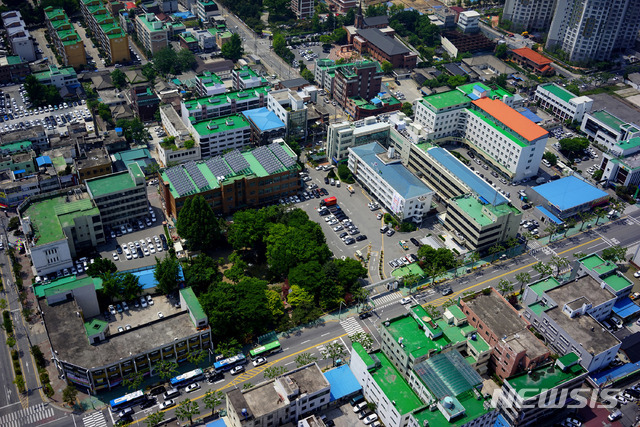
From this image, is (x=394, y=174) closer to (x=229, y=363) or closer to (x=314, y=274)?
(x=314, y=274)

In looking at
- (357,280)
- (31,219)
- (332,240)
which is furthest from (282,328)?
(31,219)

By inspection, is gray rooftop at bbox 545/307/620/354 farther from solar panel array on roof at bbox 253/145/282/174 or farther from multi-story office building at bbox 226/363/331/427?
solar panel array on roof at bbox 253/145/282/174

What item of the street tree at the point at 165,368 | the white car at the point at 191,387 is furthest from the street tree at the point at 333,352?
the street tree at the point at 165,368

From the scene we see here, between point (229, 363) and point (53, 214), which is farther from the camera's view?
point (53, 214)

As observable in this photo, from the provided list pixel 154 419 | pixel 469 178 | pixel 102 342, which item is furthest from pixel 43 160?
pixel 469 178

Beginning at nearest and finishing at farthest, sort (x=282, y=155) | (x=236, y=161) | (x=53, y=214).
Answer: (x=53, y=214)
(x=236, y=161)
(x=282, y=155)

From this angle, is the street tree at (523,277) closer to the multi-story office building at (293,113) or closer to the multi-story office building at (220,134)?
the multi-story office building at (293,113)

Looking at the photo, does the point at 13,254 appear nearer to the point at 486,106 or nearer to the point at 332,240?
the point at 332,240
